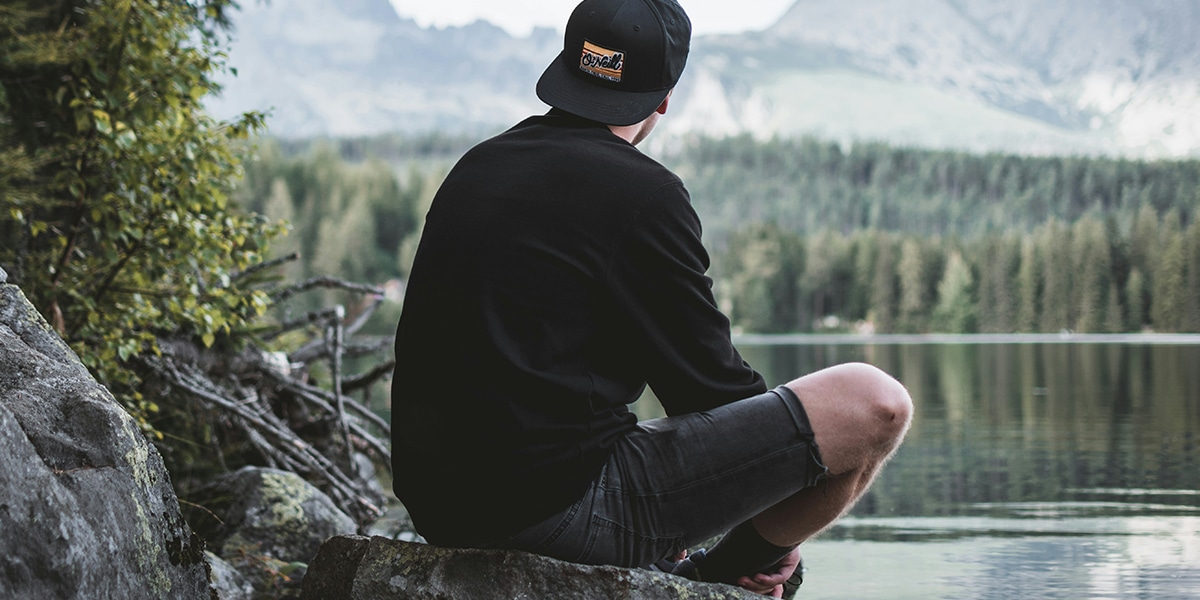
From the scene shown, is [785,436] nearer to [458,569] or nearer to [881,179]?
[458,569]

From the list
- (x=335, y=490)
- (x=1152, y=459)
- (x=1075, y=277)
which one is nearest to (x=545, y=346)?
(x=335, y=490)

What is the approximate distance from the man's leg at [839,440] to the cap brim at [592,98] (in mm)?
562

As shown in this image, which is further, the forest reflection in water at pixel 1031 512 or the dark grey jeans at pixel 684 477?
the forest reflection in water at pixel 1031 512

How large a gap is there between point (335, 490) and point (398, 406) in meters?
2.78

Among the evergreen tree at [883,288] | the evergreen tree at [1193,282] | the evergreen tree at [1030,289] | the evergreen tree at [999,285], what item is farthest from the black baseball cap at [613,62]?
the evergreen tree at [883,288]

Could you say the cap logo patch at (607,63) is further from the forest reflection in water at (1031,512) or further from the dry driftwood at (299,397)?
the dry driftwood at (299,397)

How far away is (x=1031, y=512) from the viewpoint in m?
4.96

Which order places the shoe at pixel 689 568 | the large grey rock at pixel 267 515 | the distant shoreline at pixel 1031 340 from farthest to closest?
the distant shoreline at pixel 1031 340 < the large grey rock at pixel 267 515 < the shoe at pixel 689 568

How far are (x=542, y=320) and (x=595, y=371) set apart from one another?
0.46 feet

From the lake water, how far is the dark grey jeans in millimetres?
1543

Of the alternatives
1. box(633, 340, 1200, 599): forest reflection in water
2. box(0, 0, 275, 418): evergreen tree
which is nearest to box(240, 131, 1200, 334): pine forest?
box(633, 340, 1200, 599): forest reflection in water

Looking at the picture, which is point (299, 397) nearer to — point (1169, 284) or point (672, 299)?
point (672, 299)

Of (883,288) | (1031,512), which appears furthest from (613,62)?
(883,288)

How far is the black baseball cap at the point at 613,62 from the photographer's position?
6.68 feet
